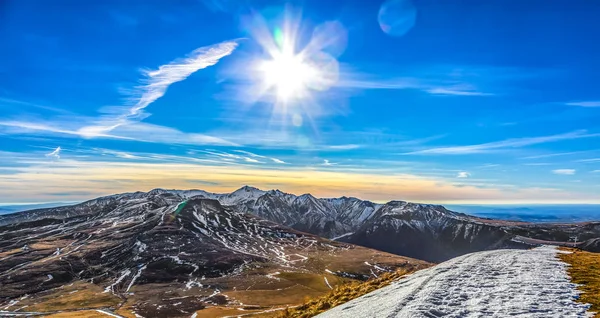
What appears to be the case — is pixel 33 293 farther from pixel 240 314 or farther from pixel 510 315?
pixel 510 315

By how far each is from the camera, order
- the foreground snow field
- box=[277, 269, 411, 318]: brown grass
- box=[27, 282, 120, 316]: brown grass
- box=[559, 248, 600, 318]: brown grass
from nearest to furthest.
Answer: the foreground snow field, box=[559, 248, 600, 318]: brown grass, box=[277, 269, 411, 318]: brown grass, box=[27, 282, 120, 316]: brown grass

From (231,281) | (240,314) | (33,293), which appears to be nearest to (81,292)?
(33,293)

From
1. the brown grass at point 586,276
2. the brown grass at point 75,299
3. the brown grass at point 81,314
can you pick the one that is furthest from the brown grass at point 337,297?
the brown grass at point 75,299

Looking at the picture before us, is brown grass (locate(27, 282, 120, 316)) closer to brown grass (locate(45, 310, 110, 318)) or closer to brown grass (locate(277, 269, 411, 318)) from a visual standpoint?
brown grass (locate(45, 310, 110, 318))

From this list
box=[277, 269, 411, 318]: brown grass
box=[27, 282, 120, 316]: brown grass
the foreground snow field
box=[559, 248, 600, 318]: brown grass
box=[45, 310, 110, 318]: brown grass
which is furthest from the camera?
box=[27, 282, 120, 316]: brown grass

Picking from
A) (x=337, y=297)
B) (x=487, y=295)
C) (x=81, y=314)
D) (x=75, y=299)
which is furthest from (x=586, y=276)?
(x=75, y=299)

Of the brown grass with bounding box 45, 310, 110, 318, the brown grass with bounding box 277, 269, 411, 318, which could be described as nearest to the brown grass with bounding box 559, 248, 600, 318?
the brown grass with bounding box 277, 269, 411, 318

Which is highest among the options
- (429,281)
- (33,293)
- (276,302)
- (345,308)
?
(429,281)
